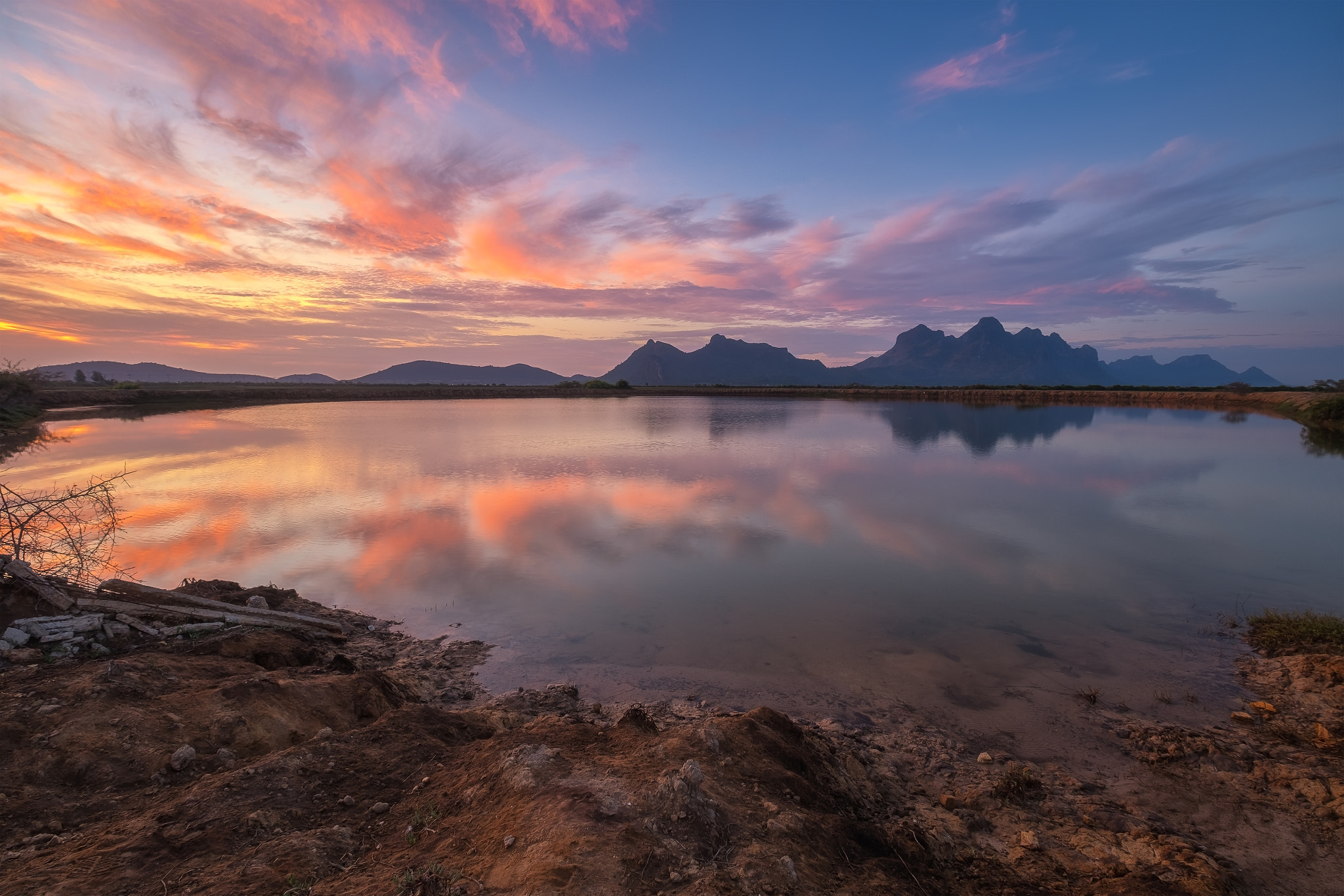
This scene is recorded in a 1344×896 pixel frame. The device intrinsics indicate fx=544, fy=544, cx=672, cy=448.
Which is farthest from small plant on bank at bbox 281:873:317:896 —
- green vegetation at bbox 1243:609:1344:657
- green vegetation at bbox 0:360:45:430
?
green vegetation at bbox 0:360:45:430

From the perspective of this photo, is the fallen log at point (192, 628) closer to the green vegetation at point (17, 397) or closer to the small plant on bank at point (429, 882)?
the small plant on bank at point (429, 882)

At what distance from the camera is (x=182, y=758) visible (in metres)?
5.09

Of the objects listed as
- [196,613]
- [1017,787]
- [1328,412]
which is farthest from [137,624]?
[1328,412]

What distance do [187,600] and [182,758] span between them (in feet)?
16.2

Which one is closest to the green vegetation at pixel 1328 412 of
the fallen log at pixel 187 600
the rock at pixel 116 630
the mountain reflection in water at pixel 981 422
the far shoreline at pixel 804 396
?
the far shoreline at pixel 804 396

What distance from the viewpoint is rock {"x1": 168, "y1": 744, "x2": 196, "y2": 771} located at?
5.06 meters

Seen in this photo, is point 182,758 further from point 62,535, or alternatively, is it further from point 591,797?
point 62,535

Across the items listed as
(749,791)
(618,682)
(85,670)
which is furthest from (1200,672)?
(85,670)

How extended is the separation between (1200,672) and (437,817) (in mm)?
10653

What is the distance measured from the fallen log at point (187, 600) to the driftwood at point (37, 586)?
71 centimetres

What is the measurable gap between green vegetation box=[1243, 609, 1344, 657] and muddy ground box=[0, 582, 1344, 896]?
1.63 meters

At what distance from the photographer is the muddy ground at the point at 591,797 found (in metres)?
3.71

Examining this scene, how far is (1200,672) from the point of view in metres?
8.26

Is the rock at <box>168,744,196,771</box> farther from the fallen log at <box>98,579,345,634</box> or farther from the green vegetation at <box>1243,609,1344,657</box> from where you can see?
the green vegetation at <box>1243,609,1344,657</box>
